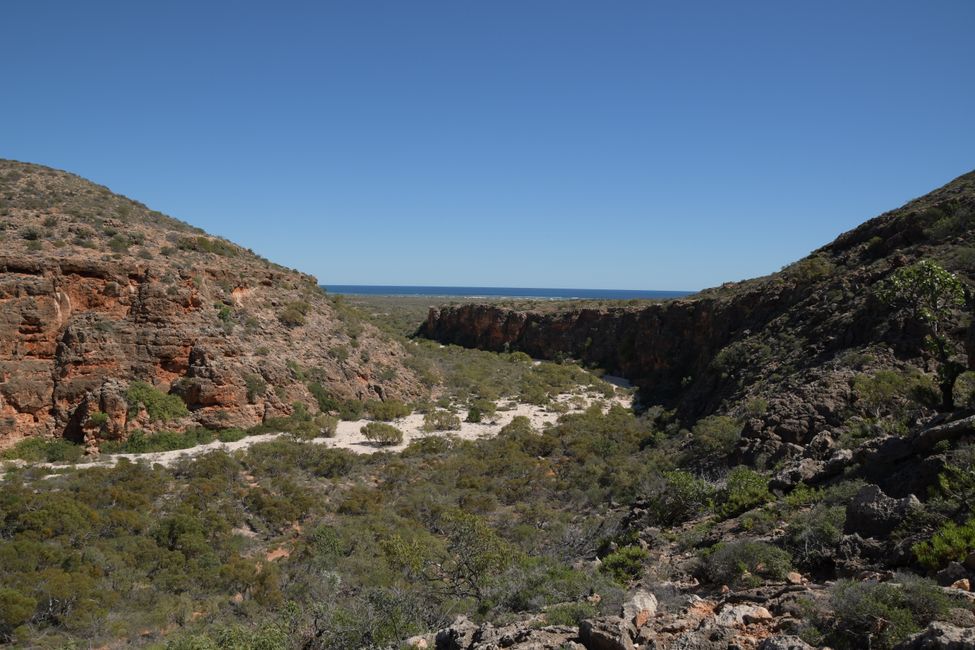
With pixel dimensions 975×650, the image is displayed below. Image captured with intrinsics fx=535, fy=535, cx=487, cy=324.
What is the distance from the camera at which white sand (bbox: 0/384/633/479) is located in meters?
17.7

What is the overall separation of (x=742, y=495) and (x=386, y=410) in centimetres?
1821

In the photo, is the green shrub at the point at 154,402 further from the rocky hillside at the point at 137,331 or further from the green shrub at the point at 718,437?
the green shrub at the point at 718,437

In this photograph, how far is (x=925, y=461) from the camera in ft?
25.6

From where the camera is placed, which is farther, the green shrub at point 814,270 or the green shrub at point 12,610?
the green shrub at point 814,270

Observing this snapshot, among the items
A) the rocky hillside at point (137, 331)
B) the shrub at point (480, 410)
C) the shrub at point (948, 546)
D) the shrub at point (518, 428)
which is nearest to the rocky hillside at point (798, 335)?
the shrub at point (948, 546)

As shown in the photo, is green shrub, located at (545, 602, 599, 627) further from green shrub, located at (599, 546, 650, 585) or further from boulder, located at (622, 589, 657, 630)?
green shrub, located at (599, 546, 650, 585)

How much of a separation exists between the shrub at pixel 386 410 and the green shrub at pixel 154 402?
7956 mm

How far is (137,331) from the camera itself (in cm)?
2148

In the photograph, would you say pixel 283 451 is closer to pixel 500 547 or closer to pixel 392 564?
pixel 392 564

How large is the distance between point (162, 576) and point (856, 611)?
11789 millimetres

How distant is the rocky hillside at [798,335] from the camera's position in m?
14.9

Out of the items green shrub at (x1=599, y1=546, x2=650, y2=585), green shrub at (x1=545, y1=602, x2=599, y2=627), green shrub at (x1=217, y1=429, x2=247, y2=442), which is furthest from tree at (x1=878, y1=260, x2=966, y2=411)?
green shrub at (x1=217, y1=429, x2=247, y2=442)

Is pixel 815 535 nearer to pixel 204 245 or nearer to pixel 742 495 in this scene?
pixel 742 495

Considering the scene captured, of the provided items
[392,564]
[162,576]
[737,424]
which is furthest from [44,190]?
[737,424]
